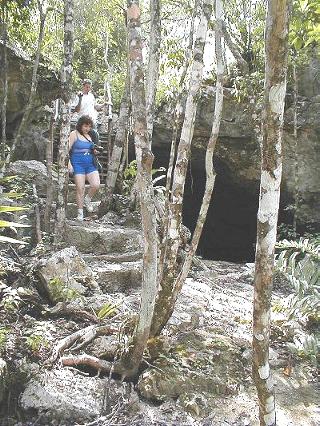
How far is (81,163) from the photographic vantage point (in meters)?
6.64

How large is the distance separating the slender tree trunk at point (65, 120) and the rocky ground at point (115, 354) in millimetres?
547

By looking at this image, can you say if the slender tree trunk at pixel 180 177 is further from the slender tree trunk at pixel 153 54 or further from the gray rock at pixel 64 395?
the slender tree trunk at pixel 153 54

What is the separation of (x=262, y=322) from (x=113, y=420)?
1394mm

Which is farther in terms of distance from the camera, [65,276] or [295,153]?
[295,153]

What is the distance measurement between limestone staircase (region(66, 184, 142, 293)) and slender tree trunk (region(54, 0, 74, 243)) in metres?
0.43

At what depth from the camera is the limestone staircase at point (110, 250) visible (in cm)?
534

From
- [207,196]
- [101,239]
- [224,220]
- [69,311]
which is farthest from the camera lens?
[224,220]

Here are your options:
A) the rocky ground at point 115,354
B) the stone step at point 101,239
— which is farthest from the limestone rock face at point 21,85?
the rocky ground at point 115,354

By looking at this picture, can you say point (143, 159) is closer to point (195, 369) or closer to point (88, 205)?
point (195, 369)

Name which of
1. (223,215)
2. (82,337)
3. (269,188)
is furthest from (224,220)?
(269,188)

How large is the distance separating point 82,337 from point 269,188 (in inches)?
89.2

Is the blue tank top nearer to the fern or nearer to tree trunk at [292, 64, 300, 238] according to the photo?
the fern

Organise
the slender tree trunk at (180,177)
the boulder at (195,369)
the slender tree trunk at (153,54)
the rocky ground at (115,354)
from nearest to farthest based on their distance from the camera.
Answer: the rocky ground at (115,354), the boulder at (195,369), the slender tree trunk at (180,177), the slender tree trunk at (153,54)

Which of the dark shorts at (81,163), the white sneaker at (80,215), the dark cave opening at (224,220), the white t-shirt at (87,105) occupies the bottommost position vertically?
the dark cave opening at (224,220)
